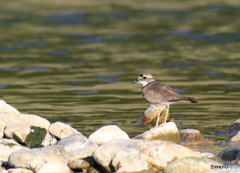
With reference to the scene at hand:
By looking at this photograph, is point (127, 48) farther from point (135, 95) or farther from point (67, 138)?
point (67, 138)

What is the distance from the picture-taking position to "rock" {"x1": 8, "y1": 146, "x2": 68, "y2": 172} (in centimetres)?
707

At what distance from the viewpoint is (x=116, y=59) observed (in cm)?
2011

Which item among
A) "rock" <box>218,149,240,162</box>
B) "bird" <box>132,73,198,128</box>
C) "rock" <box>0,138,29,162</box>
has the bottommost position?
"rock" <box>218,149,240,162</box>

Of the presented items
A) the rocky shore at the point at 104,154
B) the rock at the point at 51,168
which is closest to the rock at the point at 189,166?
the rocky shore at the point at 104,154

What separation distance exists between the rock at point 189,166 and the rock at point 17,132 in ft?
9.71

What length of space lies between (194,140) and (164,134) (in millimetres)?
713

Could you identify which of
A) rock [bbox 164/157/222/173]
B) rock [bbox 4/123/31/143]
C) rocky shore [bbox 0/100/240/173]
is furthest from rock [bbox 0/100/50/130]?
rock [bbox 164/157/222/173]

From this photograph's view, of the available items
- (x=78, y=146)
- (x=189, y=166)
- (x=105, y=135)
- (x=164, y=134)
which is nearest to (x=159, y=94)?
(x=164, y=134)

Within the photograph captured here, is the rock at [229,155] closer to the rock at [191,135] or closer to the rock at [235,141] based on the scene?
the rock at [235,141]

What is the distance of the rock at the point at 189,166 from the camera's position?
696 cm

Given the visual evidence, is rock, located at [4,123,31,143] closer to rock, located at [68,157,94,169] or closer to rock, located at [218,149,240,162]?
rock, located at [68,157,94,169]

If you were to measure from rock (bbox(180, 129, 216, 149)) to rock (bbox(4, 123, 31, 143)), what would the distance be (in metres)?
3.06

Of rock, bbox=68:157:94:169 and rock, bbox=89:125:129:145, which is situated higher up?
rock, bbox=89:125:129:145

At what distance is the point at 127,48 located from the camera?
2256 cm
